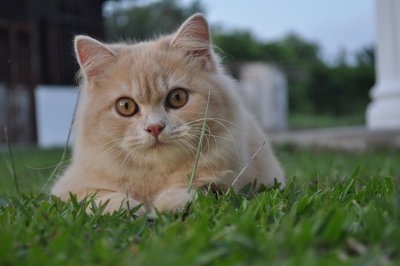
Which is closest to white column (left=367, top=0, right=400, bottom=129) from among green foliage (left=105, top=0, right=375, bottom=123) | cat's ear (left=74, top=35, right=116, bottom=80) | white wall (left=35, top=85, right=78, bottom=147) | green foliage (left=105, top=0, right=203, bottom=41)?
cat's ear (left=74, top=35, right=116, bottom=80)

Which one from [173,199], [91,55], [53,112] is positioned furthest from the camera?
[53,112]

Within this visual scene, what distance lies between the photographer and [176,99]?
2127mm

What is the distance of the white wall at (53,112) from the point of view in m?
12.2

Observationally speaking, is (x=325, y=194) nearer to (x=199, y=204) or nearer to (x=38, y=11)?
(x=199, y=204)

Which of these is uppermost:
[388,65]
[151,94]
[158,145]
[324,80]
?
[324,80]

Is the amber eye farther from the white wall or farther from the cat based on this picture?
the white wall

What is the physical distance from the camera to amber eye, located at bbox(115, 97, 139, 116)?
84.0 inches

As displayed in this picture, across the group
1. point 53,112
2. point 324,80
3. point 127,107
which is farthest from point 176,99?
point 324,80

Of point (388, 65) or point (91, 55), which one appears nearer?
point (91, 55)

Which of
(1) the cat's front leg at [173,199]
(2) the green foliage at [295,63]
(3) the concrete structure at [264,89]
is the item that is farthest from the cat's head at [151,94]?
(2) the green foliage at [295,63]

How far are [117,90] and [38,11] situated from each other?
458 inches

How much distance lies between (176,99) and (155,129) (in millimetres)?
217

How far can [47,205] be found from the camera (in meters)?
2.05

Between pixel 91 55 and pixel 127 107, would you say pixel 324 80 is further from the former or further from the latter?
pixel 127 107
